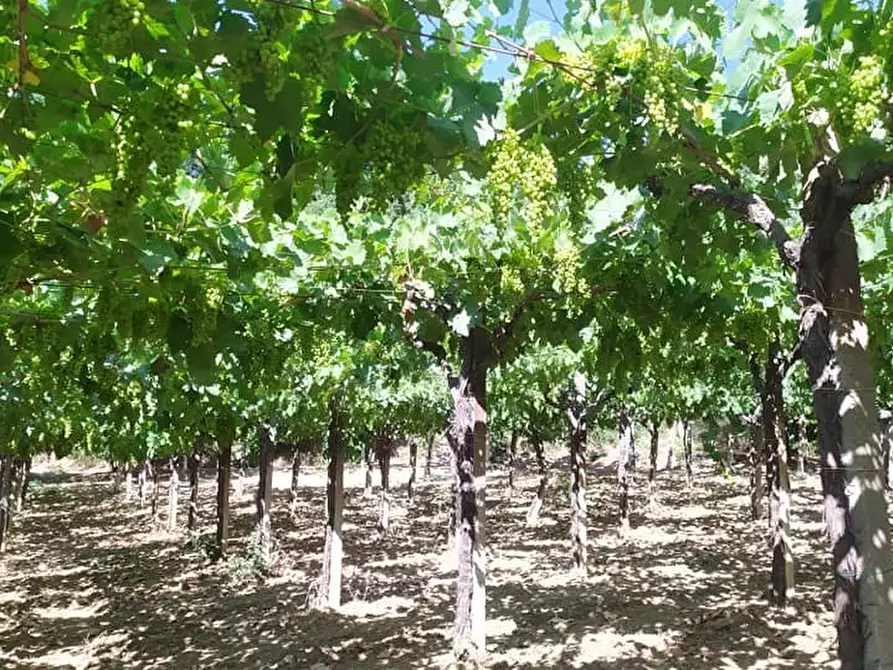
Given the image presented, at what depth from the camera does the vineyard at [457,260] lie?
2.20 meters

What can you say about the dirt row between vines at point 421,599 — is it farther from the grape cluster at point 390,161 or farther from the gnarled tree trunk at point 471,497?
the grape cluster at point 390,161

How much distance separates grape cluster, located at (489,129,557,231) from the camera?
2174 mm

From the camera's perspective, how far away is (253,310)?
5855 mm

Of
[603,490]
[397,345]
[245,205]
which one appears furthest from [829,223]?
[603,490]

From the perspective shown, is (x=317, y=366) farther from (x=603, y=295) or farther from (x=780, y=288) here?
(x=780, y=288)

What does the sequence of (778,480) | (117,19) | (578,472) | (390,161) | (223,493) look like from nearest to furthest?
(117,19)
(390,161)
(778,480)
(578,472)
(223,493)

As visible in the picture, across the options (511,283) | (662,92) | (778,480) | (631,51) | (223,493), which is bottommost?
(223,493)

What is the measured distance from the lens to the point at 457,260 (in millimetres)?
5426

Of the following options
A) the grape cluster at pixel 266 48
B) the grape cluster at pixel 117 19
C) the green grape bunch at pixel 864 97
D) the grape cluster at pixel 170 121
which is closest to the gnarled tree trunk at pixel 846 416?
the green grape bunch at pixel 864 97

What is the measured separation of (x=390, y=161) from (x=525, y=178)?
0.41 metres

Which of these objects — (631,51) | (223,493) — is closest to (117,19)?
(631,51)

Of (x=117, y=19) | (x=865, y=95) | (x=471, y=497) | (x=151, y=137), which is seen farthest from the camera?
(x=471, y=497)

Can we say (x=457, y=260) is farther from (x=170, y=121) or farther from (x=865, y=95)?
(x=170, y=121)

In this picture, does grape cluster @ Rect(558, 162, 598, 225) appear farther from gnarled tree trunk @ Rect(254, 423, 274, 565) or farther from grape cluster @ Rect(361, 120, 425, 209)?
gnarled tree trunk @ Rect(254, 423, 274, 565)
